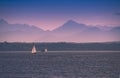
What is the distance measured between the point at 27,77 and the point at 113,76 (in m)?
11.4

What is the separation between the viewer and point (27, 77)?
5522 cm

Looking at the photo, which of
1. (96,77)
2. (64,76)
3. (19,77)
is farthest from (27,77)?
(96,77)

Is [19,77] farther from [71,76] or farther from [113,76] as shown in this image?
[113,76]

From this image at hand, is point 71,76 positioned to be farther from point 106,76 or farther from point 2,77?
point 2,77

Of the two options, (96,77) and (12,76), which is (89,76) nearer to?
(96,77)

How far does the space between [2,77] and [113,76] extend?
14.6m

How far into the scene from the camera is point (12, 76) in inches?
2208

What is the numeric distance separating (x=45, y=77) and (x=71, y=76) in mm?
3585

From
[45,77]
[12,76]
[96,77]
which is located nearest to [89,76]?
[96,77]

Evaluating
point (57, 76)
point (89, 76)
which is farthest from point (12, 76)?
point (89, 76)

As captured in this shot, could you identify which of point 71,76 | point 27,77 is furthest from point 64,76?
point 27,77

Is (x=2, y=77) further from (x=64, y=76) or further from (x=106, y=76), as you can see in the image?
(x=106, y=76)

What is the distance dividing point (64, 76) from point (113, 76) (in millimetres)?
6513

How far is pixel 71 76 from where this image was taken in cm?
5669
